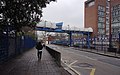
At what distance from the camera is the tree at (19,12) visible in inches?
623

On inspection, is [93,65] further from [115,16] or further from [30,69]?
[115,16]

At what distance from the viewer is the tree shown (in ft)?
51.9

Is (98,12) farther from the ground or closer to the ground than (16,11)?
farther from the ground

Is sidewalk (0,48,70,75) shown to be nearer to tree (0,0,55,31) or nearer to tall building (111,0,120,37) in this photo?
tree (0,0,55,31)

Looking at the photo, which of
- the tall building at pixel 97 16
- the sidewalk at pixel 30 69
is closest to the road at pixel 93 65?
the sidewalk at pixel 30 69

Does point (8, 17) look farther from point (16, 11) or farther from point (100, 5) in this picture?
point (100, 5)

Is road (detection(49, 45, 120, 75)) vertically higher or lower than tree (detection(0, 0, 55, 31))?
lower

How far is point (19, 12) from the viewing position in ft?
54.7

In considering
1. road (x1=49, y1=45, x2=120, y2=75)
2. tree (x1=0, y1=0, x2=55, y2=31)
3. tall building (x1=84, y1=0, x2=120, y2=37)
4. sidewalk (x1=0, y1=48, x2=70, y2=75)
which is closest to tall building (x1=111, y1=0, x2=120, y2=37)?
tall building (x1=84, y1=0, x2=120, y2=37)

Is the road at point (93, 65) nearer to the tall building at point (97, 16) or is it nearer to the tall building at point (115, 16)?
the tall building at point (115, 16)

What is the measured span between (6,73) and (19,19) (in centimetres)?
632

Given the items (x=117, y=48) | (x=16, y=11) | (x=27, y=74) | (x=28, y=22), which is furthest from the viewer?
(x=117, y=48)

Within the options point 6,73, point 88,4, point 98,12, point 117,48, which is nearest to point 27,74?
point 6,73

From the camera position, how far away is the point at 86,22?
392ft
